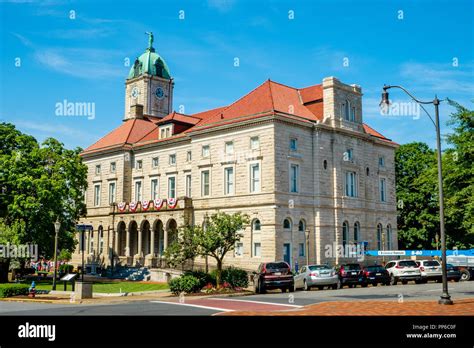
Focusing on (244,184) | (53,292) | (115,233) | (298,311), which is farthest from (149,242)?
(298,311)

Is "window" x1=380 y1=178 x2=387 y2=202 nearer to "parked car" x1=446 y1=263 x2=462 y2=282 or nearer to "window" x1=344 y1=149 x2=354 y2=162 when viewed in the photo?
"window" x1=344 y1=149 x2=354 y2=162

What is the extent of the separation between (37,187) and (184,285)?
63.5 ft

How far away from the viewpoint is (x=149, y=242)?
A: 58562 millimetres

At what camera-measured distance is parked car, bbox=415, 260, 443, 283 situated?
39.5 m

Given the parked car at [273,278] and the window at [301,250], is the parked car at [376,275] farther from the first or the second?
the window at [301,250]

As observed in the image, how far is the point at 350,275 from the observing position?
116ft

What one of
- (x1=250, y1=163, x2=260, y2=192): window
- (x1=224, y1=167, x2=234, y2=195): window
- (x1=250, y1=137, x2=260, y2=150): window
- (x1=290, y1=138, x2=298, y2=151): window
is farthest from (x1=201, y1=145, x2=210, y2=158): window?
(x1=290, y1=138, x2=298, y2=151): window

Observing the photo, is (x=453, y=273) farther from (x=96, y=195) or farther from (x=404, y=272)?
(x=96, y=195)

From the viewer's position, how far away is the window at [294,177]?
47.2m

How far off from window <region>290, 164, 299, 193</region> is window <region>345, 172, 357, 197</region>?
6757 millimetres

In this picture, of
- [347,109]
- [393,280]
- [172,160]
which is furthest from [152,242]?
[393,280]

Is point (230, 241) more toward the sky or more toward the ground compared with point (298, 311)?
more toward the sky
